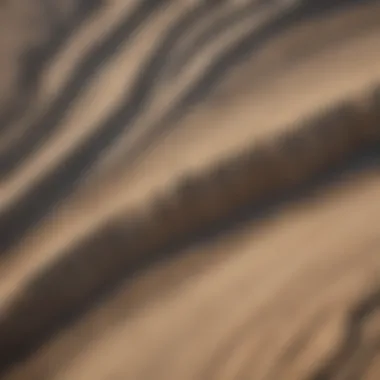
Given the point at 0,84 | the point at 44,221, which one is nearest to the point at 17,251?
the point at 44,221

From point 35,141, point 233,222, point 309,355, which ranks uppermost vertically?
→ point 35,141

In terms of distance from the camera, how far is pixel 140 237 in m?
0.43

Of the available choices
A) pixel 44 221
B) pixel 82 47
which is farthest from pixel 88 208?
pixel 82 47

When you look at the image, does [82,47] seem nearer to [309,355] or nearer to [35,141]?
[35,141]

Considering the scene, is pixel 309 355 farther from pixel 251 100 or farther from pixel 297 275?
pixel 251 100

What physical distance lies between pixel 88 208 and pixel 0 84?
0.13 meters

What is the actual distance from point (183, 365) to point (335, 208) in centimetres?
16

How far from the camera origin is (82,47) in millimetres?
488

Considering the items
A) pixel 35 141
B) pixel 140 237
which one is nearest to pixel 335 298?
pixel 140 237

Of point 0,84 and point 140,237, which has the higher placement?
point 0,84

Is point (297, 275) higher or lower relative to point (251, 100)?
lower

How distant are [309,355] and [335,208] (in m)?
0.11

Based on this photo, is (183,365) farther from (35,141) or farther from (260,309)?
(35,141)

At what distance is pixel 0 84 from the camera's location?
476 mm
